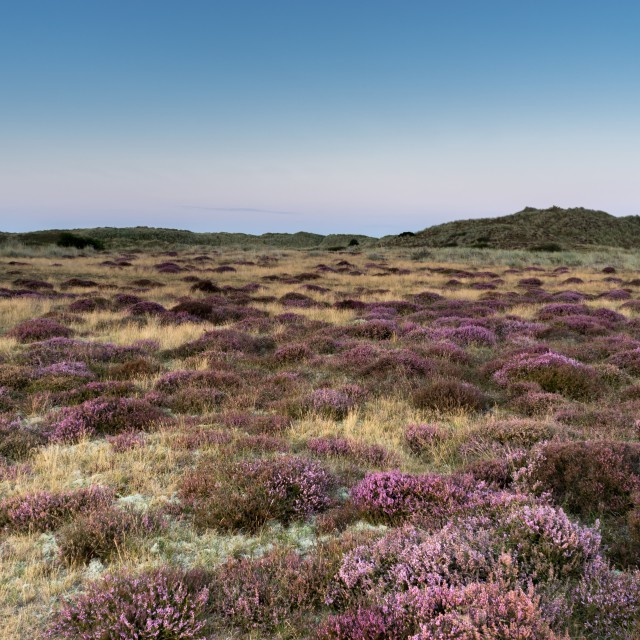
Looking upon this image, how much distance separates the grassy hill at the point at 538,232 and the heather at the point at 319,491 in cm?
5891

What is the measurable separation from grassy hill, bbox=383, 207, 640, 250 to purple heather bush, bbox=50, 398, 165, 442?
62.5m

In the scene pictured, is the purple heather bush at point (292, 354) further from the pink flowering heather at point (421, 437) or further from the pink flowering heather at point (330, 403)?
the pink flowering heather at point (421, 437)

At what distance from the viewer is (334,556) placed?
3609 mm


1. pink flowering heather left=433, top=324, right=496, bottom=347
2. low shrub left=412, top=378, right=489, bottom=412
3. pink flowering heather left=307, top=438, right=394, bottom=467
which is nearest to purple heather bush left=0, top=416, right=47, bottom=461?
pink flowering heather left=307, top=438, right=394, bottom=467

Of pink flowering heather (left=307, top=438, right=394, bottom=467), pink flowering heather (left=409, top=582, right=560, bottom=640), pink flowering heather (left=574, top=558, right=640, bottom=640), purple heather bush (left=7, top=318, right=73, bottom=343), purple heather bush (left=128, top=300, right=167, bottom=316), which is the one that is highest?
purple heather bush (left=128, top=300, right=167, bottom=316)

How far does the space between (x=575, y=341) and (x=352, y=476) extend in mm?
10091

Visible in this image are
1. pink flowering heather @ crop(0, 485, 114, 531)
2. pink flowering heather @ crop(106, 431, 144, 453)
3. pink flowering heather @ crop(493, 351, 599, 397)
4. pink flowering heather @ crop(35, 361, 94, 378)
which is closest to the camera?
pink flowering heather @ crop(0, 485, 114, 531)

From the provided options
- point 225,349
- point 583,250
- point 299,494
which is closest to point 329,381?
point 225,349

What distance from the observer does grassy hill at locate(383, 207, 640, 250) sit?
218ft

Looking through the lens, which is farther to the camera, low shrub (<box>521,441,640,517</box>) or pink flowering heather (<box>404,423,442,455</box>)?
pink flowering heather (<box>404,423,442,455</box>)

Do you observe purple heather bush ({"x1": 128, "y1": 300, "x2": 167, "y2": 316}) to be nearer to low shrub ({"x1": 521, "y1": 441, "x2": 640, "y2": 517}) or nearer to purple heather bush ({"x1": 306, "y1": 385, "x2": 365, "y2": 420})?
purple heather bush ({"x1": 306, "y1": 385, "x2": 365, "y2": 420})

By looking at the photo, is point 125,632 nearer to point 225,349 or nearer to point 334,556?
A: point 334,556

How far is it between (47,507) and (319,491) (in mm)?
2626

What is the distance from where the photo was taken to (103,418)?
6645mm
